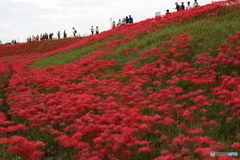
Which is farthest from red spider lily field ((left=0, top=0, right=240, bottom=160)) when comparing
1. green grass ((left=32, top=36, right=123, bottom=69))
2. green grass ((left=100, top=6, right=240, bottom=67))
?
green grass ((left=32, top=36, right=123, bottom=69))

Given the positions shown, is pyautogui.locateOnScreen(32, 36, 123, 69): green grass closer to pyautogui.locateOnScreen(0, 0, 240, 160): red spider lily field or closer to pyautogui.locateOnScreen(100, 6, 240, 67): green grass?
pyautogui.locateOnScreen(100, 6, 240, 67): green grass

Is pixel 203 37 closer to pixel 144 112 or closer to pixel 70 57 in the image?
pixel 144 112

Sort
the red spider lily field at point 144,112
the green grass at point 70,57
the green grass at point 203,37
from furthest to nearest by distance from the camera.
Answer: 1. the green grass at point 70,57
2. the green grass at point 203,37
3. the red spider lily field at point 144,112

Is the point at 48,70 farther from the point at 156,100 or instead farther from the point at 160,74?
the point at 156,100

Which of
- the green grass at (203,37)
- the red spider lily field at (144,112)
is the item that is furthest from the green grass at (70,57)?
the red spider lily field at (144,112)

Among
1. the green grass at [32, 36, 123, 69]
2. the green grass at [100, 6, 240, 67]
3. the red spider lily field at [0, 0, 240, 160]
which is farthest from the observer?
the green grass at [32, 36, 123, 69]

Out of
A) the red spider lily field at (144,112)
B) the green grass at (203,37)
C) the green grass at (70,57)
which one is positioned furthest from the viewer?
the green grass at (70,57)

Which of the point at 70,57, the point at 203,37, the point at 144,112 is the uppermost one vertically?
the point at 203,37

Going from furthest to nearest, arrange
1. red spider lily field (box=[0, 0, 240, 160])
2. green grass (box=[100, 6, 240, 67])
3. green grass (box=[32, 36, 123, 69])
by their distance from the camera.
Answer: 1. green grass (box=[32, 36, 123, 69])
2. green grass (box=[100, 6, 240, 67])
3. red spider lily field (box=[0, 0, 240, 160])

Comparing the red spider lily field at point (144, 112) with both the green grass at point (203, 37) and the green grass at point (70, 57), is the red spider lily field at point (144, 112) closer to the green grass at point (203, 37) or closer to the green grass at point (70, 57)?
the green grass at point (203, 37)

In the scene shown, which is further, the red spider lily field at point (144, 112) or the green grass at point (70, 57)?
the green grass at point (70, 57)

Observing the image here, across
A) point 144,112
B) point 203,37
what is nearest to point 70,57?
point 203,37

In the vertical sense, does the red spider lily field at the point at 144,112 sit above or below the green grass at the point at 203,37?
below

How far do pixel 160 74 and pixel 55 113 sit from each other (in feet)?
13.5
